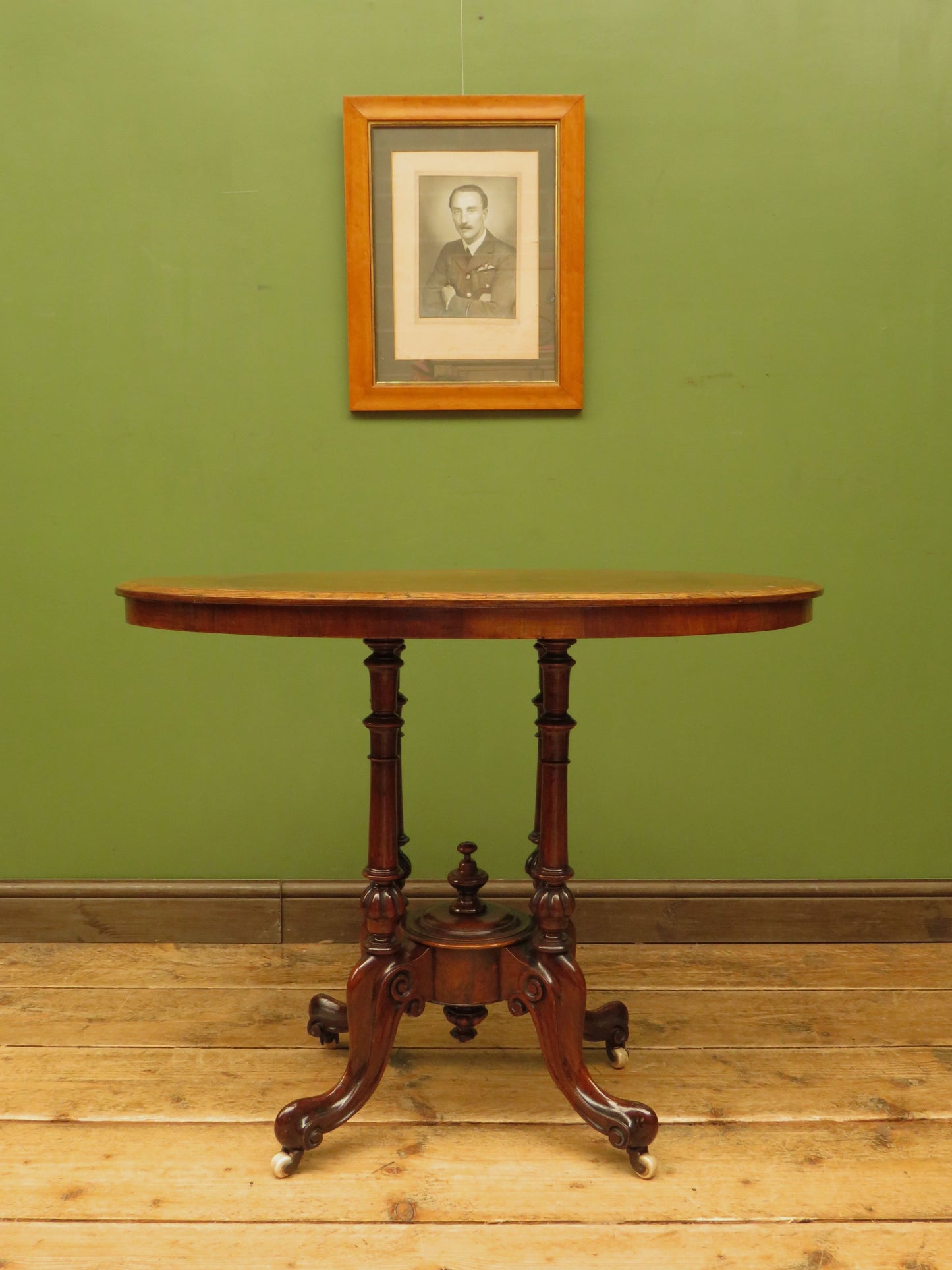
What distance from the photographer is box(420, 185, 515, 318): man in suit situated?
99.0 inches

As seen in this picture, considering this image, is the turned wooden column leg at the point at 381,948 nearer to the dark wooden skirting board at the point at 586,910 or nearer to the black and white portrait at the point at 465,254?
the dark wooden skirting board at the point at 586,910

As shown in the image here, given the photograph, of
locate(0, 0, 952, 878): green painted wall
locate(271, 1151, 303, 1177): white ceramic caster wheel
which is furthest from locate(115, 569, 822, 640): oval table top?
locate(0, 0, 952, 878): green painted wall

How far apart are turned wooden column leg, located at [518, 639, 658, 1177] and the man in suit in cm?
A: 110

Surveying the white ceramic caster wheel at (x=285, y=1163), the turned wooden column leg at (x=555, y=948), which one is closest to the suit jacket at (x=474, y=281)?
the turned wooden column leg at (x=555, y=948)

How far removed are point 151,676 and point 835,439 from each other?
1.77 metres

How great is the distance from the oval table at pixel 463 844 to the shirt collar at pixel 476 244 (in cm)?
98

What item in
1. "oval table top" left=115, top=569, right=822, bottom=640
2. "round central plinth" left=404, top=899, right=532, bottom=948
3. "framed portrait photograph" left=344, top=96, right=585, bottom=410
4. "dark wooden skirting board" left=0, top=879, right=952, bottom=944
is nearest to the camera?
"oval table top" left=115, top=569, right=822, bottom=640

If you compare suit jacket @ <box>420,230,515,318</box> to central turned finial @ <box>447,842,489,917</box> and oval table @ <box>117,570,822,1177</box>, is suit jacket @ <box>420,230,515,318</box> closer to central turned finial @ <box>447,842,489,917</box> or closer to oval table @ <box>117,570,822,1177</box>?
oval table @ <box>117,570,822,1177</box>

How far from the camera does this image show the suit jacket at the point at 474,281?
99.3 inches

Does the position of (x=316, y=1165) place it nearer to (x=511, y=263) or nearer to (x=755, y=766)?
(x=755, y=766)

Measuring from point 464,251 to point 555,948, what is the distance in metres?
1.63

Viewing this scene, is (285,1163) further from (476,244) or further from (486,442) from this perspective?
(476,244)

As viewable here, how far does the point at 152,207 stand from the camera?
254 centimetres

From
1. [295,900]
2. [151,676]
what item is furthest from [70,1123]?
[151,676]
